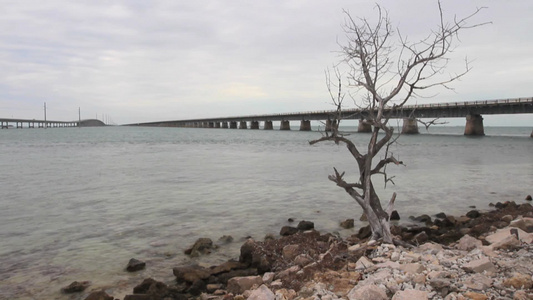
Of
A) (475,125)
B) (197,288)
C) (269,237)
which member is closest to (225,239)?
(269,237)

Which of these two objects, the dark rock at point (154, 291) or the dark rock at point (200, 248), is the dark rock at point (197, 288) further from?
the dark rock at point (200, 248)

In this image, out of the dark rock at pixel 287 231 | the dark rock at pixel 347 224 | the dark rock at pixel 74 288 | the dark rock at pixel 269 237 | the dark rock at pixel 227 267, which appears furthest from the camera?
the dark rock at pixel 347 224

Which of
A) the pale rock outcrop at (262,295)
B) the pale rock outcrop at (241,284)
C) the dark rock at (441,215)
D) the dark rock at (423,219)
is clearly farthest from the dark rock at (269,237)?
the dark rock at (441,215)

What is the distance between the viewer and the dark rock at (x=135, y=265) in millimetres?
8664

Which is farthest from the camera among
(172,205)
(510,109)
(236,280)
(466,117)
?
(466,117)

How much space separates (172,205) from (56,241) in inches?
209

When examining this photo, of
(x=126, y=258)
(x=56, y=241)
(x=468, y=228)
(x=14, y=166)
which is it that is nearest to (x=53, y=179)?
(x=14, y=166)

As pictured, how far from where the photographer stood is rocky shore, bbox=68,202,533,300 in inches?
223

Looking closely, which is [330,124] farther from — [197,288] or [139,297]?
[139,297]

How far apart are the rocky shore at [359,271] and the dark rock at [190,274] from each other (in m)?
0.02

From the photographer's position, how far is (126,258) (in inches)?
376

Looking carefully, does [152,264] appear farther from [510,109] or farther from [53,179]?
[510,109]

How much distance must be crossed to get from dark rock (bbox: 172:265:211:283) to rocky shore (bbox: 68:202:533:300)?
2 cm

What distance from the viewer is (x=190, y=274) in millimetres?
7777
